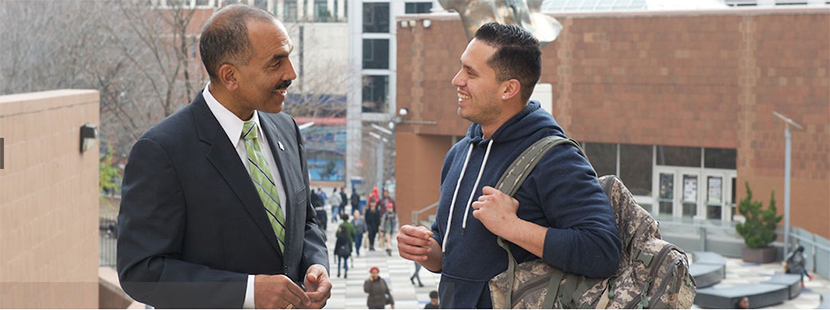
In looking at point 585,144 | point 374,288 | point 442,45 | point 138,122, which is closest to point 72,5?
point 138,122

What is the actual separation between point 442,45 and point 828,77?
38.4ft

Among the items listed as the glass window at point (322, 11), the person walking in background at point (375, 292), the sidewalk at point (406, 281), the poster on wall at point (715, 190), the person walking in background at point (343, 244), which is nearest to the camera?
the person walking in background at point (375, 292)

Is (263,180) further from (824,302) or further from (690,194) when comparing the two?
(690,194)

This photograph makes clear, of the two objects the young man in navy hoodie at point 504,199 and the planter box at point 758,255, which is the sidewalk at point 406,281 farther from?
the young man in navy hoodie at point 504,199

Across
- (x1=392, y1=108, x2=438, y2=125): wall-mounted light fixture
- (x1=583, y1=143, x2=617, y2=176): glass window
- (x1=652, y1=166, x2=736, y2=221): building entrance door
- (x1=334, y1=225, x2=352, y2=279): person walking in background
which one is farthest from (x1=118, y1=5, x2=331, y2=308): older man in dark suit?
(x1=392, y1=108, x2=438, y2=125): wall-mounted light fixture

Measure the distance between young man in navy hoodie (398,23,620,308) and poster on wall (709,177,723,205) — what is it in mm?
30816

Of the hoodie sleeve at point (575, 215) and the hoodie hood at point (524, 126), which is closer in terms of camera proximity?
the hoodie sleeve at point (575, 215)

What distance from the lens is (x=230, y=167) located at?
312 cm

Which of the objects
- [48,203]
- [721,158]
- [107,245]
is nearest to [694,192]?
[721,158]

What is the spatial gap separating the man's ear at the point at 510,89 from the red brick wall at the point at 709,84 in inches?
1115

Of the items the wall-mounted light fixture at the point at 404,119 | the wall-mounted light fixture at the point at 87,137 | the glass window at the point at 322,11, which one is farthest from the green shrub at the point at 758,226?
the glass window at the point at 322,11

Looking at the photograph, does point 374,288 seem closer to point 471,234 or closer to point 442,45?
point 471,234

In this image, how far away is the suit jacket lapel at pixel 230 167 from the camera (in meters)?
3.10

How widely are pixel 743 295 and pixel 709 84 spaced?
1277cm
